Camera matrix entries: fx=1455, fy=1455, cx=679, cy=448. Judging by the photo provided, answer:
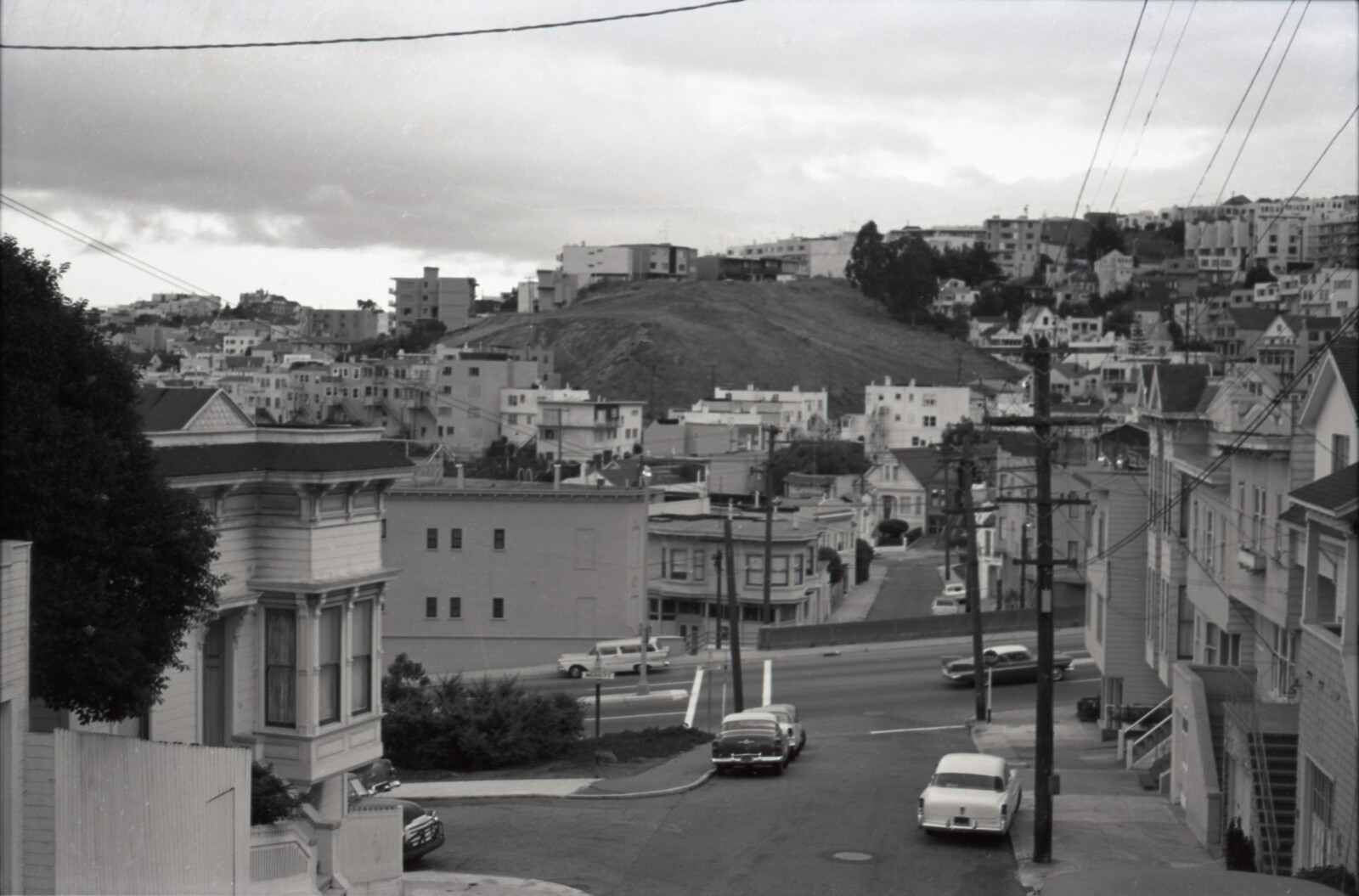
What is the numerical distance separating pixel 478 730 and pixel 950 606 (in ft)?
132

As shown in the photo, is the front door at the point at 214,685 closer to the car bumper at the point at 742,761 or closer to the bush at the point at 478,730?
the bush at the point at 478,730

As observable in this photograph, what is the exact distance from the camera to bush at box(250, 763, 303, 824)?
1652 cm

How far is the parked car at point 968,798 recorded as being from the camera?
23.4m

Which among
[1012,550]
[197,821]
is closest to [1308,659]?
[197,821]

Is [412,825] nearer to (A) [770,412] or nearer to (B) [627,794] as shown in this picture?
(B) [627,794]

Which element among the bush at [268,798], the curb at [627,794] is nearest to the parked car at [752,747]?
the curb at [627,794]

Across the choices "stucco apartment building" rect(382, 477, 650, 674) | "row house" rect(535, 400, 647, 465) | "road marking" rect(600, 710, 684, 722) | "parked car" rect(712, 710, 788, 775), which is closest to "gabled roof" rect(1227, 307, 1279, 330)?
"row house" rect(535, 400, 647, 465)

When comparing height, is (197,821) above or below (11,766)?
below

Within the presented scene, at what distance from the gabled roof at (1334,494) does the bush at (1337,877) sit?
3.69 m

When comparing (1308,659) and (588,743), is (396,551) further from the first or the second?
(1308,659)

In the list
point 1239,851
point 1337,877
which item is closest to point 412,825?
point 1239,851

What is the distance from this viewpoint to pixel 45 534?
13.5 meters

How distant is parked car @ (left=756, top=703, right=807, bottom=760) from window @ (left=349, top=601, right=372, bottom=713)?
48.7 feet

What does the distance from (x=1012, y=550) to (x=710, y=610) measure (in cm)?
1583
